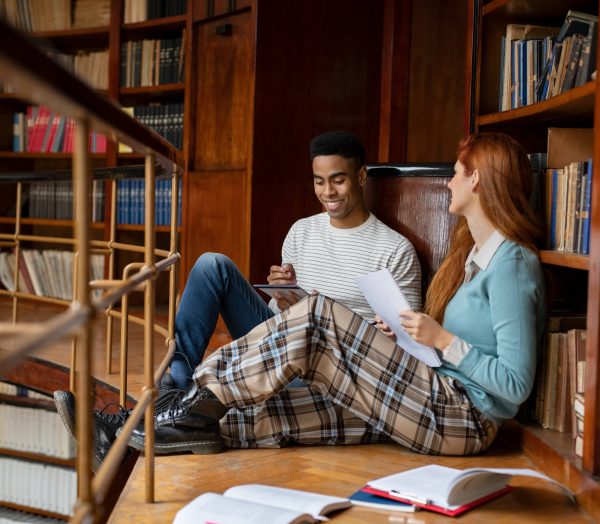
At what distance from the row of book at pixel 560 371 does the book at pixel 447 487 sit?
264 millimetres

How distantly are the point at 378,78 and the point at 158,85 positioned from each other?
3.80 ft

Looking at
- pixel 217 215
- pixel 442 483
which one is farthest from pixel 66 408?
pixel 217 215

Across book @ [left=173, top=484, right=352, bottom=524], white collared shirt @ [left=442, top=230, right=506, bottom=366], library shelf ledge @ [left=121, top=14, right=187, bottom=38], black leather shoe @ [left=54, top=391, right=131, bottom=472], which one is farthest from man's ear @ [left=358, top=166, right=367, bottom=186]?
library shelf ledge @ [left=121, top=14, right=187, bottom=38]

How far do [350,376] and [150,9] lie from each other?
115 inches

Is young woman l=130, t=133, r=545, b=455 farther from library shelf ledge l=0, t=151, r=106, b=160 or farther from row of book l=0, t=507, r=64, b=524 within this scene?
library shelf ledge l=0, t=151, r=106, b=160

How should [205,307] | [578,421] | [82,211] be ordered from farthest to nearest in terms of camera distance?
1. [205,307]
2. [578,421]
3. [82,211]

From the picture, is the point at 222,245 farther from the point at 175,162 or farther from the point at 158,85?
the point at 175,162

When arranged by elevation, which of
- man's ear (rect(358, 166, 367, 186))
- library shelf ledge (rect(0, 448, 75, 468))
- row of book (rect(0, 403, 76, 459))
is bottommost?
library shelf ledge (rect(0, 448, 75, 468))

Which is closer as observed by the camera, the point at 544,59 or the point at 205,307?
the point at 544,59

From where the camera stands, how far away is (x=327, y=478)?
6.18 feet

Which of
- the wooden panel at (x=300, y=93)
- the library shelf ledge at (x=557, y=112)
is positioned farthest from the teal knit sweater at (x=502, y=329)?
the wooden panel at (x=300, y=93)

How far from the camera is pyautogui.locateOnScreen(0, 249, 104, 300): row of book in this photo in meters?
4.53

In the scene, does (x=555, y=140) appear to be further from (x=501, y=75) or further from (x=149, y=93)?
(x=149, y=93)

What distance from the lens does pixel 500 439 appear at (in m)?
2.25
